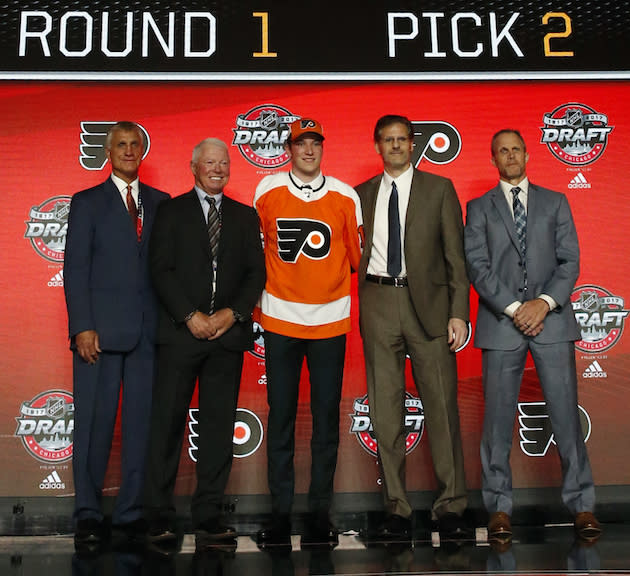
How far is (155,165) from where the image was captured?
416cm

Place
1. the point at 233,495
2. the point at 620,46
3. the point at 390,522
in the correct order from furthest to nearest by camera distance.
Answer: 1. the point at 620,46
2. the point at 233,495
3. the point at 390,522

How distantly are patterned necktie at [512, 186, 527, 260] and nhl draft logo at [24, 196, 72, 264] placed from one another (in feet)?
7.83

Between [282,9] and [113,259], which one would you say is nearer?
[113,259]

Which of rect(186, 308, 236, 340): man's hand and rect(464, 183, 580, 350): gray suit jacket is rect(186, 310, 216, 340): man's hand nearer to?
rect(186, 308, 236, 340): man's hand

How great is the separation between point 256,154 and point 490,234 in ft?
4.91

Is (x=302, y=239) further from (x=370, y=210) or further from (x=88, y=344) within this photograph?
(x=88, y=344)

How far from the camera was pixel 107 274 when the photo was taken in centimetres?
340

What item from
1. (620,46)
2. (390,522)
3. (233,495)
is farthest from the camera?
(620,46)

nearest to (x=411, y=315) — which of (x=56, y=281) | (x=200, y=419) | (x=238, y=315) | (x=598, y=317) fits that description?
(x=238, y=315)

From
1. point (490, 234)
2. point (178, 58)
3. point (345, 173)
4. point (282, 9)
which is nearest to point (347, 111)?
point (345, 173)

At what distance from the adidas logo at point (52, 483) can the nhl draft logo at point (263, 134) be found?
203 centimetres

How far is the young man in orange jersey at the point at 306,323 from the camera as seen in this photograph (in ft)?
10.8

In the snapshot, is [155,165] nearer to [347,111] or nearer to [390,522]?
[347,111]

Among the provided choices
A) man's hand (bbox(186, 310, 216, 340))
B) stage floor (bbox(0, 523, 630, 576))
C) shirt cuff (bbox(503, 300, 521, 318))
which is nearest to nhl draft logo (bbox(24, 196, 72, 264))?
man's hand (bbox(186, 310, 216, 340))
